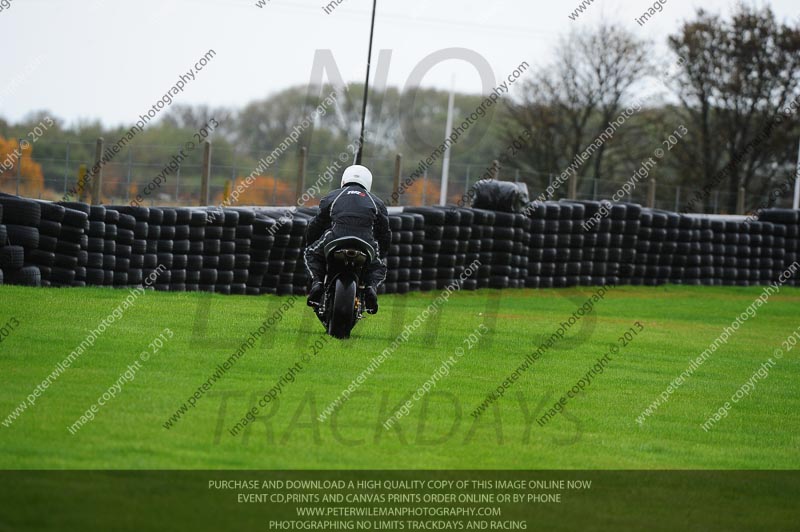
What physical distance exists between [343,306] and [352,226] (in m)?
0.78

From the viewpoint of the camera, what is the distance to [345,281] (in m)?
11.0

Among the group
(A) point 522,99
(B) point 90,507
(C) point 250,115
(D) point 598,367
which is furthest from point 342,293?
(C) point 250,115

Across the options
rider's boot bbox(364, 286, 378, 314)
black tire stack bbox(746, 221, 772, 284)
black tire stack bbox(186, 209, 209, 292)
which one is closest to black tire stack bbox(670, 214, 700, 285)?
black tire stack bbox(746, 221, 772, 284)

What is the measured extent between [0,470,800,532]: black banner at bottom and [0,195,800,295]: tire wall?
8.92 meters

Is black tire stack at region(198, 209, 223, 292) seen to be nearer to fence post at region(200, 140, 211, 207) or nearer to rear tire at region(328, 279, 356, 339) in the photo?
fence post at region(200, 140, 211, 207)

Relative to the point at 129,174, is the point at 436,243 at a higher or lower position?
lower

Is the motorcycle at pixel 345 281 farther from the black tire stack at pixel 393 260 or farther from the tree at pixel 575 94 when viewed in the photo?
the tree at pixel 575 94

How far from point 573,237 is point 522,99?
24.2 metres

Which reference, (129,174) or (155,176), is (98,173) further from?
(155,176)

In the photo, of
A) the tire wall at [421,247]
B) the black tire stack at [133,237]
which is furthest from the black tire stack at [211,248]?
the black tire stack at [133,237]

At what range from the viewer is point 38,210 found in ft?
45.9

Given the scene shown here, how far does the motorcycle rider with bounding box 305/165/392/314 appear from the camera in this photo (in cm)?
1112

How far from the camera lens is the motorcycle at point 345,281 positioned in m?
10.8

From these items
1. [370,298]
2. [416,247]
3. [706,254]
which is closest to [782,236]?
[706,254]
